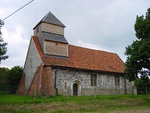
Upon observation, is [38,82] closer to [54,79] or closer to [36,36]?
[54,79]

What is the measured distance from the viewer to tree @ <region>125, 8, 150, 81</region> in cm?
2041

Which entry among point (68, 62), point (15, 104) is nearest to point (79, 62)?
point (68, 62)

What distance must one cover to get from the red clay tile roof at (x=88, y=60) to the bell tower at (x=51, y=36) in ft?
2.97

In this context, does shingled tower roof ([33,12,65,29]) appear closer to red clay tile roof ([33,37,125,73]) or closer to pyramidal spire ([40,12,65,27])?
pyramidal spire ([40,12,65,27])

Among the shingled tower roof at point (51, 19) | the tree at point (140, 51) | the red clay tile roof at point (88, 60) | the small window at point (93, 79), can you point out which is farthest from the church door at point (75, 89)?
the shingled tower roof at point (51, 19)

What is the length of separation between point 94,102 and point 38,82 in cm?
889

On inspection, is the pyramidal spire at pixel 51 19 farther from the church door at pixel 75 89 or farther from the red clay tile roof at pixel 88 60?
the church door at pixel 75 89

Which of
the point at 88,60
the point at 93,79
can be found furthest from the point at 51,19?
the point at 93,79

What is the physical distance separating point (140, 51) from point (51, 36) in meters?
13.6

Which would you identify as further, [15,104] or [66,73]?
[66,73]

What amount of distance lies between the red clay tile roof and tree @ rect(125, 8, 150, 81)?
8.67 m

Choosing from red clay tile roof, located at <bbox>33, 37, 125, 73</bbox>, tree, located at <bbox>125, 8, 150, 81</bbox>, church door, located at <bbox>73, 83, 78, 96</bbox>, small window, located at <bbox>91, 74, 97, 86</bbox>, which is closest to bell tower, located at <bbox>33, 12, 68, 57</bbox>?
red clay tile roof, located at <bbox>33, 37, 125, 73</bbox>

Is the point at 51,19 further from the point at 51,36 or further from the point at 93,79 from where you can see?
the point at 93,79

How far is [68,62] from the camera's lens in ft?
93.4
